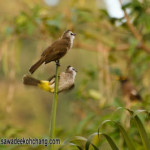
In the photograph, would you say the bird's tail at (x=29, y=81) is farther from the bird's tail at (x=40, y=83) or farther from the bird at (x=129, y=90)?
the bird at (x=129, y=90)

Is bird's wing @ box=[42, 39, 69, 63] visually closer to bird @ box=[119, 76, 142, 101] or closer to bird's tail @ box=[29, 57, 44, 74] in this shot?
bird's tail @ box=[29, 57, 44, 74]

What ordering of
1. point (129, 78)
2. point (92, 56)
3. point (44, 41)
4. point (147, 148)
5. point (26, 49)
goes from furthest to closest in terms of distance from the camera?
1. point (26, 49)
2. point (92, 56)
3. point (129, 78)
4. point (44, 41)
5. point (147, 148)

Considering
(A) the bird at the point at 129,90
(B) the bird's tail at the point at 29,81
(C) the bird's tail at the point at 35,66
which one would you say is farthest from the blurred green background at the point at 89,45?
(C) the bird's tail at the point at 35,66

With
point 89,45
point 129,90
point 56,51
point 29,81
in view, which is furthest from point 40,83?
point 129,90

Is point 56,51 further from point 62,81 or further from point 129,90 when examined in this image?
point 129,90

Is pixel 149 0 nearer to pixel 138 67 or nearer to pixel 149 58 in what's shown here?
pixel 149 58

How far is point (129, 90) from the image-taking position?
3770mm

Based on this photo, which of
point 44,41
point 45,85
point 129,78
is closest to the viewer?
point 45,85

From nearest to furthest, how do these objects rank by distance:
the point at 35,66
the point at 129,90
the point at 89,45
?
the point at 35,66
the point at 89,45
the point at 129,90

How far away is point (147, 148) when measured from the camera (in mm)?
1054

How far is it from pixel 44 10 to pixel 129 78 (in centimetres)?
119

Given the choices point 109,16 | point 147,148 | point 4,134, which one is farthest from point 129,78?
point 147,148

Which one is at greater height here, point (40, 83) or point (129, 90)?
point (129, 90)

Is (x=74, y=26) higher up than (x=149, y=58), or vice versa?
(x=74, y=26)
